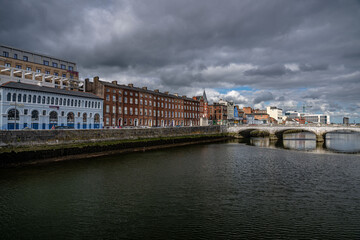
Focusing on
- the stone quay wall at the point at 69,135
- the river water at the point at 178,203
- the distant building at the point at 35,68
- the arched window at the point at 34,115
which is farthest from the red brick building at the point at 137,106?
the river water at the point at 178,203

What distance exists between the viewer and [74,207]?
57.0 feet

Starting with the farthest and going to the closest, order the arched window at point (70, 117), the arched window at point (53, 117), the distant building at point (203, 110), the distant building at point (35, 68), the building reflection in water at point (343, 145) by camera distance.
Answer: the distant building at point (203, 110), the distant building at point (35, 68), the arched window at point (70, 117), the building reflection in water at point (343, 145), the arched window at point (53, 117)

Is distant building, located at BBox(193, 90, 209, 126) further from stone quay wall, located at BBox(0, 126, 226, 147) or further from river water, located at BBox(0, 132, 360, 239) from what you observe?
river water, located at BBox(0, 132, 360, 239)

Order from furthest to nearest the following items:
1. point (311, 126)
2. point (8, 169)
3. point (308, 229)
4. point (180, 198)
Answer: point (311, 126) < point (8, 169) < point (180, 198) < point (308, 229)

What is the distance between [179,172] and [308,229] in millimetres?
17055

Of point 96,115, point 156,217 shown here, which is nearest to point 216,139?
point 96,115

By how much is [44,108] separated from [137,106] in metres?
30.5

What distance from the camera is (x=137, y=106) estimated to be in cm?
7556

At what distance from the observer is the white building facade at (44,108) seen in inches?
1709

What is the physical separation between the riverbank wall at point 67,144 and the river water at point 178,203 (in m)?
3.57

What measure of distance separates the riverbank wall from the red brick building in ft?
45.3

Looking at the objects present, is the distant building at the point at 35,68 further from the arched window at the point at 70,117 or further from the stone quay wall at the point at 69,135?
the stone quay wall at the point at 69,135

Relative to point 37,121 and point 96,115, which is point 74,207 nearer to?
point 37,121

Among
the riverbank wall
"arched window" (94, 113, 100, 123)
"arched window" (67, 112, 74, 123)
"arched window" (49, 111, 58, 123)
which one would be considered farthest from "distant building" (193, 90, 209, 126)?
"arched window" (49, 111, 58, 123)
